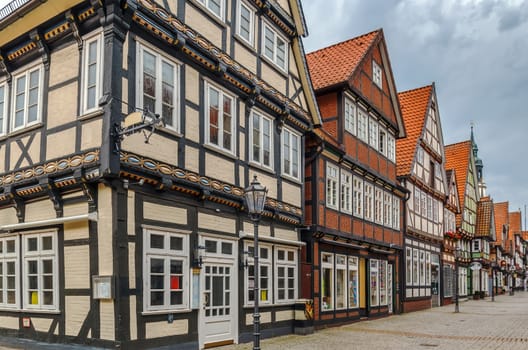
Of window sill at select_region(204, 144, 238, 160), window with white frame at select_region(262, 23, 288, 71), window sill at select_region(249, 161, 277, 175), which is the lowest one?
window sill at select_region(249, 161, 277, 175)

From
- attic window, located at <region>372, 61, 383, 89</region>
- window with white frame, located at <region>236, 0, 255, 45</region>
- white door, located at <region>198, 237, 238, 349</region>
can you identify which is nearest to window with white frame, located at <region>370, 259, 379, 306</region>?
attic window, located at <region>372, 61, 383, 89</region>

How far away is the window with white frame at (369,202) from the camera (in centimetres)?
2311

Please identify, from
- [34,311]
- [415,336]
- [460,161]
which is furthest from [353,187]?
[460,161]

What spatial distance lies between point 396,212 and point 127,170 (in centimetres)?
1898

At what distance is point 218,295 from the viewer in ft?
43.8

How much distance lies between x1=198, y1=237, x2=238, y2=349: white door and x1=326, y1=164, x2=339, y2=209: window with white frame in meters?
6.32

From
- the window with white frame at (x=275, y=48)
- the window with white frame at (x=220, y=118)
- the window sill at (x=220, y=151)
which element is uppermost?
the window with white frame at (x=275, y=48)

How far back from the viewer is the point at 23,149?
1224 cm

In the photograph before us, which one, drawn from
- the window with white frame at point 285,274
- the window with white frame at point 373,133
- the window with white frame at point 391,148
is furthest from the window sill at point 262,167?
the window with white frame at point 391,148

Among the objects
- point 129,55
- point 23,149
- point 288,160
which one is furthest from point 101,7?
point 288,160

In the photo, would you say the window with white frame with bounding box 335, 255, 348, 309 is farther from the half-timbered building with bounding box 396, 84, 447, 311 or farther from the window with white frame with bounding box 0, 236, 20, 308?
the window with white frame with bounding box 0, 236, 20, 308

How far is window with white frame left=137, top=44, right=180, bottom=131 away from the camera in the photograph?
438 inches

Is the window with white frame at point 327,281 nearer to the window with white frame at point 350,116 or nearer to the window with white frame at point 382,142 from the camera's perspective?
the window with white frame at point 350,116

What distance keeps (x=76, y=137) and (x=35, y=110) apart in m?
1.84
